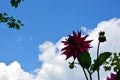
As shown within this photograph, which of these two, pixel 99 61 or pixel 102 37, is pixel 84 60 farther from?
pixel 102 37

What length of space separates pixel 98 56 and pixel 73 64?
1.01ft

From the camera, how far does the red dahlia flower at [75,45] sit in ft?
10.6

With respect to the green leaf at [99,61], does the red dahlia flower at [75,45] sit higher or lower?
higher

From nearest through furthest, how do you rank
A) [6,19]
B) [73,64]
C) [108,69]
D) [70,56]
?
[70,56] < [73,64] < [108,69] < [6,19]

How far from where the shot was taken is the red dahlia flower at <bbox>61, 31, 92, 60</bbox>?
322 cm

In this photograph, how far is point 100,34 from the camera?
10.9 ft

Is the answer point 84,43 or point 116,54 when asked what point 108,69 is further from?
point 84,43

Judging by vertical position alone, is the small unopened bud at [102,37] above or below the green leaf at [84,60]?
above

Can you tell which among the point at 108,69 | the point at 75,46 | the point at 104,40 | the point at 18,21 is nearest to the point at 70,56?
→ the point at 75,46

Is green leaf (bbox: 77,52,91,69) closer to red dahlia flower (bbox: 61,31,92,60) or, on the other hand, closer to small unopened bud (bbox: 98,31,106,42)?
red dahlia flower (bbox: 61,31,92,60)

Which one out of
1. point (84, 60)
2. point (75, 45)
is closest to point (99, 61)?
point (84, 60)

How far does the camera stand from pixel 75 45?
3273mm

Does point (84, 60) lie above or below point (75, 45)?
below

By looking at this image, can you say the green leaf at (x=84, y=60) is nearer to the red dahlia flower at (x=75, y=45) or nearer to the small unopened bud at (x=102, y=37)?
the red dahlia flower at (x=75, y=45)
